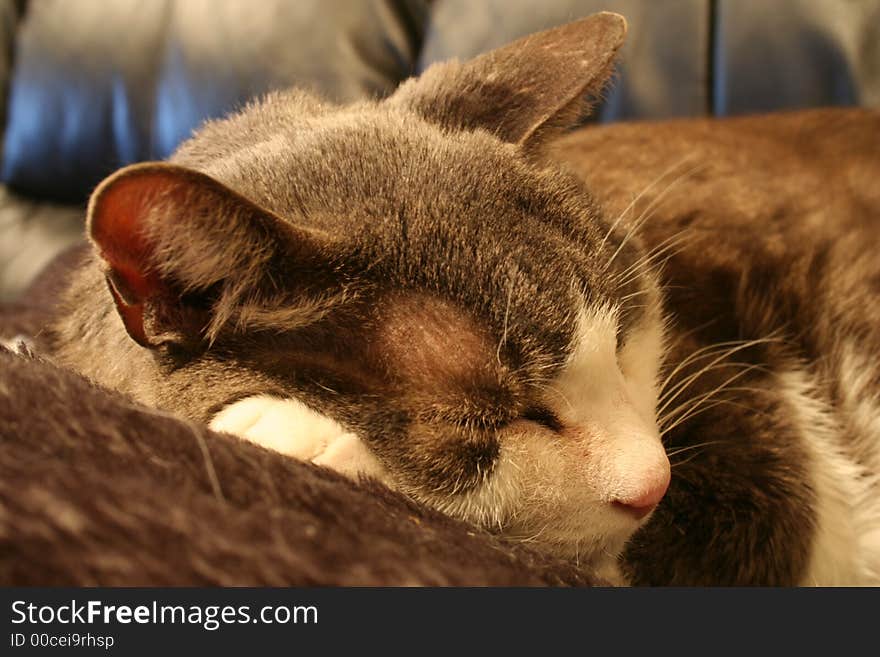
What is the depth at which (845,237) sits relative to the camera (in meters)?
1.22

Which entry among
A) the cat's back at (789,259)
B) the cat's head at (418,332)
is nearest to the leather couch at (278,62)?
the cat's back at (789,259)

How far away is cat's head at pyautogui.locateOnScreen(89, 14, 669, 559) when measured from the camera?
623 mm

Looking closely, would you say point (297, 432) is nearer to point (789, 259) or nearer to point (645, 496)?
point (645, 496)

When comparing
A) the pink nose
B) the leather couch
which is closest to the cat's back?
the pink nose

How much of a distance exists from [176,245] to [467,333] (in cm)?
25

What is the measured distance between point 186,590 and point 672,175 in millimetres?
1041

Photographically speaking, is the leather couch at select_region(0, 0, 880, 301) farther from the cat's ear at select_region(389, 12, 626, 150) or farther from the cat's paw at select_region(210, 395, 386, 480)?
the cat's paw at select_region(210, 395, 386, 480)

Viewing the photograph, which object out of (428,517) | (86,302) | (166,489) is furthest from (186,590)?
→ (86,302)

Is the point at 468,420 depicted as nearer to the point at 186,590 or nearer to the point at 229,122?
the point at 186,590

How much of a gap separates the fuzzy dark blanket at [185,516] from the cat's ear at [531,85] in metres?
0.49

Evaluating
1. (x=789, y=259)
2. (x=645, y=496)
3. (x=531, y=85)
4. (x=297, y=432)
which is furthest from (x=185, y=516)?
(x=789, y=259)

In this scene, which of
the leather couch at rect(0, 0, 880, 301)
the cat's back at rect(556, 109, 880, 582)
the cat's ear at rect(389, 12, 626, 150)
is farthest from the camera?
the leather couch at rect(0, 0, 880, 301)

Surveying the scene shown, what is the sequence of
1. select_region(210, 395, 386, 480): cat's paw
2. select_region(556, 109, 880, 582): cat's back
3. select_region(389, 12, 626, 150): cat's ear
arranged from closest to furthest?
select_region(210, 395, 386, 480): cat's paw, select_region(389, 12, 626, 150): cat's ear, select_region(556, 109, 880, 582): cat's back

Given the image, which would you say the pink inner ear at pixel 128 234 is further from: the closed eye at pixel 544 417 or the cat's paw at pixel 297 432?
the closed eye at pixel 544 417
